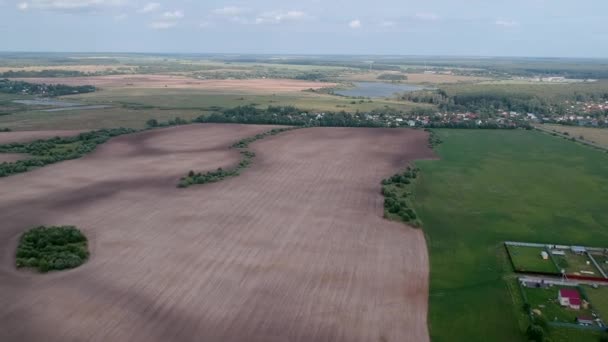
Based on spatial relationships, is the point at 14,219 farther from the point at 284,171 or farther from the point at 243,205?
the point at 284,171

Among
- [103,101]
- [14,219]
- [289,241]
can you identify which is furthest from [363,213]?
[103,101]

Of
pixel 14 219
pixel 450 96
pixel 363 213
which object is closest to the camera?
pixel 14 219

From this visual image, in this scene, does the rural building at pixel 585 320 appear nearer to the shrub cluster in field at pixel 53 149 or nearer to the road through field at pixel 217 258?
the road through field at pixel 217 258

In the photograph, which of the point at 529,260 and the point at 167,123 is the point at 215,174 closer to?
the point at 529,260

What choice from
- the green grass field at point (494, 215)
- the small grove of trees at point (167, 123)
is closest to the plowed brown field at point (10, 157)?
the small grove of trees at point (167, 123)

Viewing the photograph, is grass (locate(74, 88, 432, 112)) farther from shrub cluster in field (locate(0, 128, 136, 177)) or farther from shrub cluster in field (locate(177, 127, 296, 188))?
shrub cluster in field (locate(177, 127, 296, 188))

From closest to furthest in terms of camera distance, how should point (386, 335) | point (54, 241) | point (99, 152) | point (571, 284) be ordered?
point (386, 335)
point (571, 284)
point (54, 241)
point (99, 152)
